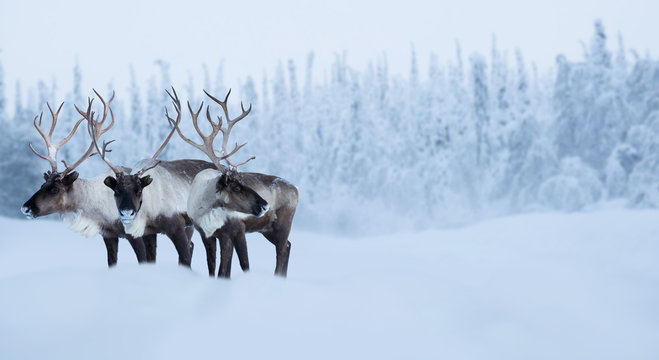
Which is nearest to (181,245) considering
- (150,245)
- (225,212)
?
(150,245)

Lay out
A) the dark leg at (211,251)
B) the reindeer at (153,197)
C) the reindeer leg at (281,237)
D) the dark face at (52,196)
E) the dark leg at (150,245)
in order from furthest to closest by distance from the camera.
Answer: the reindeer leg at (281,237)
the dark leg at (150,245)
the dark leg at (211,251)
the dark face at (52,196)
the reindeer at (153,197)

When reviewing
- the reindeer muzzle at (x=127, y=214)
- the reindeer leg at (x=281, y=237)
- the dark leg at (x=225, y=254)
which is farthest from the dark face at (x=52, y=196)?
the reindeer leg at (x=281, y=237)

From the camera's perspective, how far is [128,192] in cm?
586

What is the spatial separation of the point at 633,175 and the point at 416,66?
77.8 feet

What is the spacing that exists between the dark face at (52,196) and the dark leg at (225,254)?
172cm

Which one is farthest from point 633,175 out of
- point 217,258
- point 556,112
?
point 217,258

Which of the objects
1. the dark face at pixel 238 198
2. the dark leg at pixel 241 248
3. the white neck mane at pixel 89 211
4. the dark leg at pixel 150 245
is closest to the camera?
the dark leg at pixel 241 248

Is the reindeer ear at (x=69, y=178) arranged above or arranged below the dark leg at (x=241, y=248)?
above

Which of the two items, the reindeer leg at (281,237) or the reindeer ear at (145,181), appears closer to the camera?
the reindeer ear at (145,181)

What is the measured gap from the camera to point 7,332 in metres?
3.54

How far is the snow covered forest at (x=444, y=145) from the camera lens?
74.2 feet

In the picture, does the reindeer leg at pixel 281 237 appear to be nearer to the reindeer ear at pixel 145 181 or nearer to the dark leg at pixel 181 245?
the dark leg at pixel 181 245

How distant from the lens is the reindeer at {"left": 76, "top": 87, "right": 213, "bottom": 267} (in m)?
5.90

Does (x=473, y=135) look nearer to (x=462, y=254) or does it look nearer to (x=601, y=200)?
(x=601, y=200)
